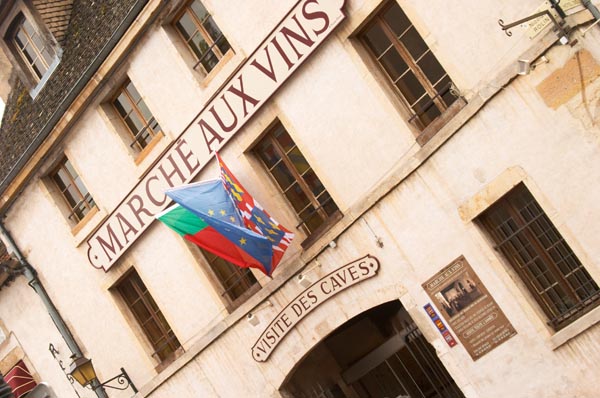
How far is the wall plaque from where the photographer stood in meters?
13.6

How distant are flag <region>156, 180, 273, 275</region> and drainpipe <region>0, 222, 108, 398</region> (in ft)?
17.5

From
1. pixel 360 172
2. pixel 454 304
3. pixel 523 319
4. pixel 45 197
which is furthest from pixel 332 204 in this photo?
pixel 45 197

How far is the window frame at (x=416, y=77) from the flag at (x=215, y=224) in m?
2.75

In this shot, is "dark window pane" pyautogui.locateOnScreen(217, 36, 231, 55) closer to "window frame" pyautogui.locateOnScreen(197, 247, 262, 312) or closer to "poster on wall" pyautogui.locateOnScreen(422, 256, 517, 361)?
"window frame" pyautogui.locateOnScreen(197, 247, 262, 312)

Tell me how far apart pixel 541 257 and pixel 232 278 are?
5605 millimetres

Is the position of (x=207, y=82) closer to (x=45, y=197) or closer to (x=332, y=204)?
(x=332, y=204)

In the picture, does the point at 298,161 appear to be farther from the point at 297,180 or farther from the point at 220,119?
the point at 220,119

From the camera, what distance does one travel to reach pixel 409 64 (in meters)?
12.9

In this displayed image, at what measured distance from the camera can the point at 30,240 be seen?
61.9 feet

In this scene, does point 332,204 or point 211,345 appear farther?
point 211,345

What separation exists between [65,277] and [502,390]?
9.15m

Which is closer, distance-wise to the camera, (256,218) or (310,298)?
(256,218)

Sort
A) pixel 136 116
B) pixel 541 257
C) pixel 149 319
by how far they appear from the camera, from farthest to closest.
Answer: pixel 149 319
pixel 136 116
pixel 541 257

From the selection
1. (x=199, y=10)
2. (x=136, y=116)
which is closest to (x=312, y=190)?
(x=199, y=10)
